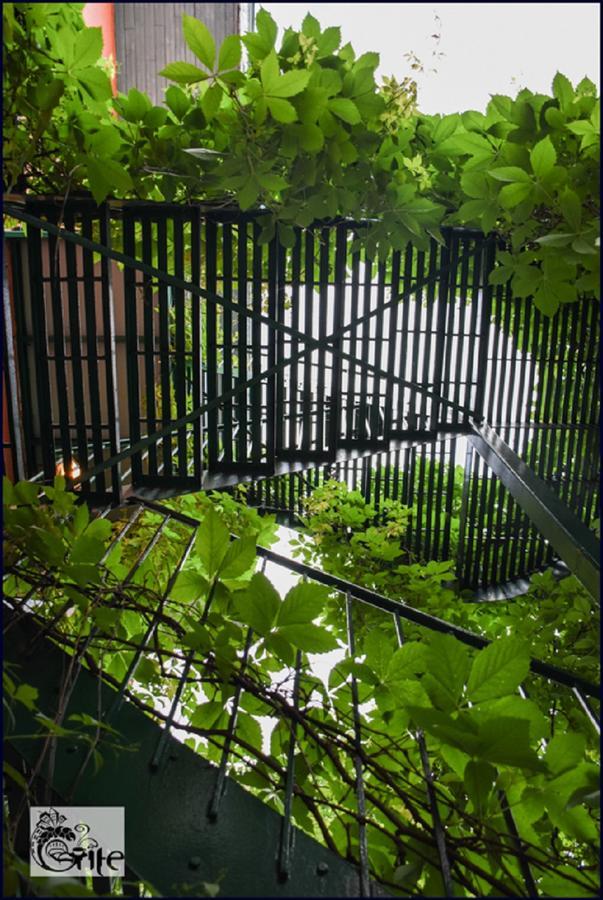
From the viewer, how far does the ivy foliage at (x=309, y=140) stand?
1857mm

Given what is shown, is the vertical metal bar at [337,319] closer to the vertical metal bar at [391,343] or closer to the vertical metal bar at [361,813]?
the vertical metal bar at [391,343]

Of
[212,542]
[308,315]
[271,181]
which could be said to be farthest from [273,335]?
[212,542]

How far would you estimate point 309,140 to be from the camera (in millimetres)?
1981

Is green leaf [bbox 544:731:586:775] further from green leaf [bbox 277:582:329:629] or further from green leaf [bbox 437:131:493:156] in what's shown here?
green leaf [bbox 437:131:493:156]

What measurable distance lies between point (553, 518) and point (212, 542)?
130cm

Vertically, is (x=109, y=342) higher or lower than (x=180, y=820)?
higher

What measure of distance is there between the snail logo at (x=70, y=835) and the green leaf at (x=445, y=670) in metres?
0.66

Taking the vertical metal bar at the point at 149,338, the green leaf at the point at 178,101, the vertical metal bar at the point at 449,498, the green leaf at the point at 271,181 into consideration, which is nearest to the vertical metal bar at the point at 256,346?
the vertical metal bar at the point at 149,338

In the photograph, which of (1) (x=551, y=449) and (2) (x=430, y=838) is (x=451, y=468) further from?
(2) (x=430, y=838)

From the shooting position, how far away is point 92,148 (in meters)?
2.11

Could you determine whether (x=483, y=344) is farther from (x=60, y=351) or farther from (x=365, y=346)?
(x=60, y=351)

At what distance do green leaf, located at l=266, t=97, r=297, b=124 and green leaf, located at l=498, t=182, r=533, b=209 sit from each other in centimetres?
68

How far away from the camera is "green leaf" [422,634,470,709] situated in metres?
1.13

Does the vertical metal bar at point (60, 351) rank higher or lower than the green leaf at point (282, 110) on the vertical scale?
lower
